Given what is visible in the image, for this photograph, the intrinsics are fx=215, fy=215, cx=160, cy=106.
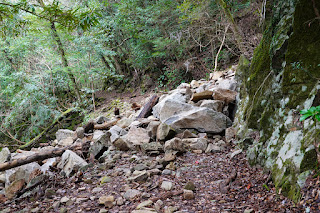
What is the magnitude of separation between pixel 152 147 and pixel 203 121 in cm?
121

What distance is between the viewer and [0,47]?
31.8 ft

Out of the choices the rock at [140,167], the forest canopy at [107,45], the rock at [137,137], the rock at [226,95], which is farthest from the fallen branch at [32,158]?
the forest canopy at [107,45]

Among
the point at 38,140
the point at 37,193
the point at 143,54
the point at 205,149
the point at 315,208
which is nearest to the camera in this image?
the point at 315,208

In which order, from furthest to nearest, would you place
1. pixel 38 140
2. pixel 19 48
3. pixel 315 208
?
pixel 19 48 < pixel 38 140 < pixel 315 208

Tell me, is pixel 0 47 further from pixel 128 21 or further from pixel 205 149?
pixel 205 149

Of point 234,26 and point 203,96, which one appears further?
point 234,26

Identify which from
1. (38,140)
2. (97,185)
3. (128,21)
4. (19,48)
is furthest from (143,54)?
(97,185)

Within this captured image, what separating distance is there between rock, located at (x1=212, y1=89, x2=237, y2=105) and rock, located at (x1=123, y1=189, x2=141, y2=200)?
3159 mm

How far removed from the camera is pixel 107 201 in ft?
8.10

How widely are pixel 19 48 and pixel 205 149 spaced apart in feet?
32.1

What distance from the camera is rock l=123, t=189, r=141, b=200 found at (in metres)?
2.55

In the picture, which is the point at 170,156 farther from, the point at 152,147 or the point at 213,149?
the point at 213,149

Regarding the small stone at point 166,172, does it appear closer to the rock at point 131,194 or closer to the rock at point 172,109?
the rock at point 131,194

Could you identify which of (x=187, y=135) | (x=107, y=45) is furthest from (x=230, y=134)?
(x=107, y=45)
